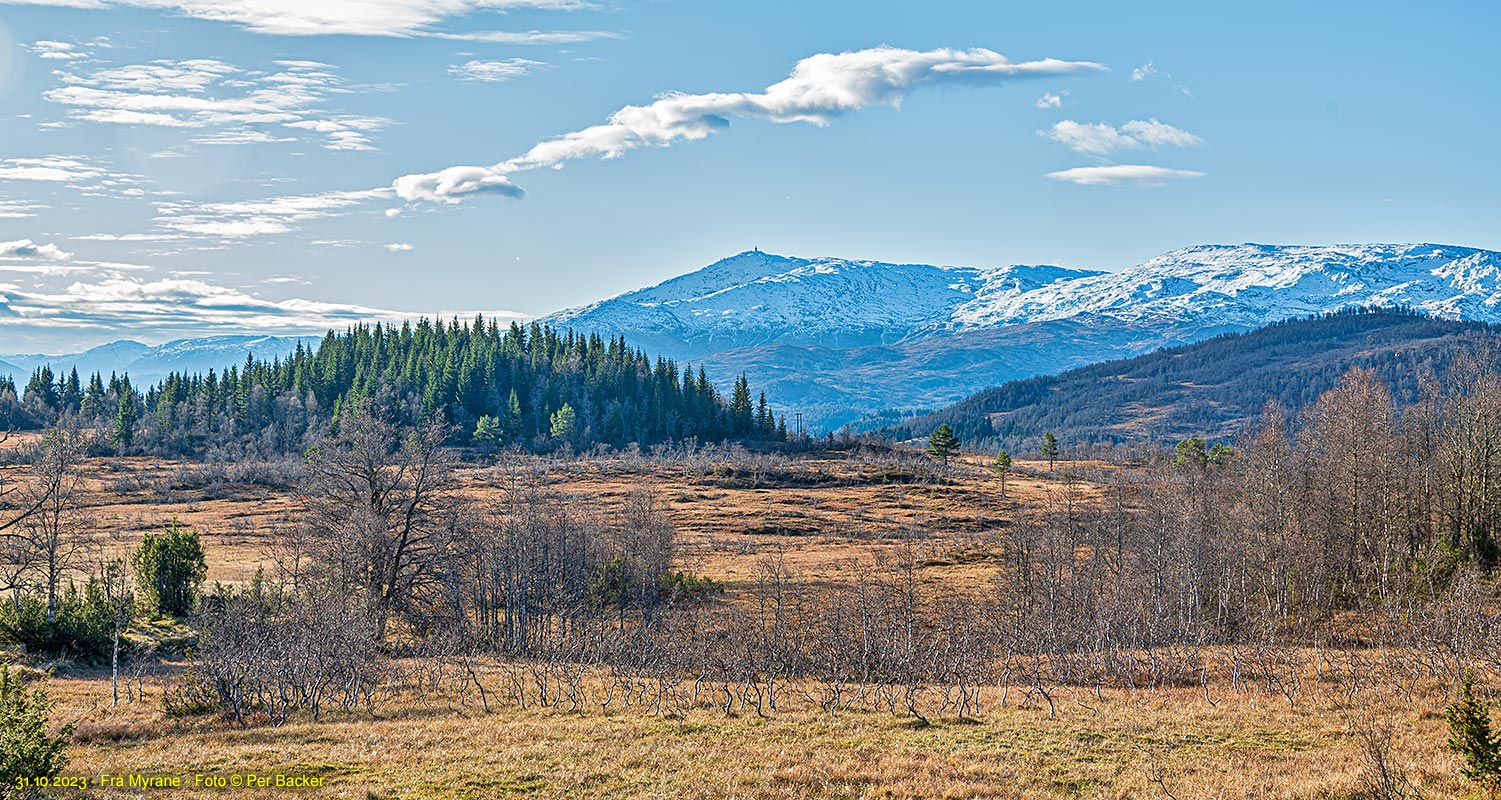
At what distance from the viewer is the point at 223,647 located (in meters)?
28.2

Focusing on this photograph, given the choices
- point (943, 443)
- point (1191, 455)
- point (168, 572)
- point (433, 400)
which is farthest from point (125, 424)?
point (1191, 455)

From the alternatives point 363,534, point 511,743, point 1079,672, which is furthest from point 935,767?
point 363,534

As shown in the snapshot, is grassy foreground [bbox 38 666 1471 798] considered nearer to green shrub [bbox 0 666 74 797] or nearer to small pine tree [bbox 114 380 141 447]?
green shrub [bbox 0 666 74 797]

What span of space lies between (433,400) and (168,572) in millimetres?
124419

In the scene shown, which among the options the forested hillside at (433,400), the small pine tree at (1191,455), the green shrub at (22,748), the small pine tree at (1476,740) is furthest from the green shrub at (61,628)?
the forested hillside at (433,400)

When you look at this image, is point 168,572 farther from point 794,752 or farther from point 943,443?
point 943,443

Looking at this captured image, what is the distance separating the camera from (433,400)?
16812cm

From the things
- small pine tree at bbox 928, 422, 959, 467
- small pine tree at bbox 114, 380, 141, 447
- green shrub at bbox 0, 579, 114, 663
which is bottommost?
small pine tree at bbox 928, 422, 959, 467

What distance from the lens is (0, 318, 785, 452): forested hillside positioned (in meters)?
165

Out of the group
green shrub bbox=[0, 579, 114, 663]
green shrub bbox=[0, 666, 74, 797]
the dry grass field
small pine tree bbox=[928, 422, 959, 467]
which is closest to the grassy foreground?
the dry grass field

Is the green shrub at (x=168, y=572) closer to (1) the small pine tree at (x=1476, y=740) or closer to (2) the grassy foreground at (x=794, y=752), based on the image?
(2) the grassy foreground at (x=794, y=752)

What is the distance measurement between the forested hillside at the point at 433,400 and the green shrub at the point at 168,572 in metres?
107

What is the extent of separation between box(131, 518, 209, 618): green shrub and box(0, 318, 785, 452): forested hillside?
107 metres

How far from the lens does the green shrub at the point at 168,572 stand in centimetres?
4688
